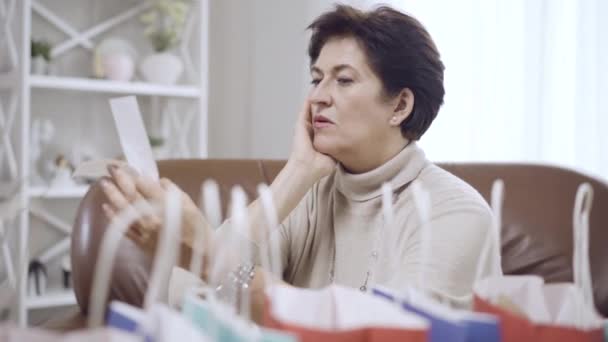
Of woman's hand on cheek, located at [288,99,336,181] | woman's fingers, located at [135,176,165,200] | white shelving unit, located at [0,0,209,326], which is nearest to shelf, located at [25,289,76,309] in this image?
white shelving unit, located at [0,0,209,326]

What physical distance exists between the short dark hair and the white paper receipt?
615 millimetres

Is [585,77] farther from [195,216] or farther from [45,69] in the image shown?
[45,69]

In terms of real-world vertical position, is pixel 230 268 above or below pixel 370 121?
below

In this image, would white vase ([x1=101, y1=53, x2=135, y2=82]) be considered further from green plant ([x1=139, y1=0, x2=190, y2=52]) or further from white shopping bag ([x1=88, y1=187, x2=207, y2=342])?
white shopping bag ([x1=88, y1=187, x2=207, y2=342])

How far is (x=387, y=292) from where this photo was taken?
66cm

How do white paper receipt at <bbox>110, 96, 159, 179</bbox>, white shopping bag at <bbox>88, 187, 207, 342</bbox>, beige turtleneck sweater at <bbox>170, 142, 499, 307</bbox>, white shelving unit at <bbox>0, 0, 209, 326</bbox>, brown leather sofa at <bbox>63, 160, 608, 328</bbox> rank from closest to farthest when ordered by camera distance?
white shopping bag at <bbox>88, 187, 207, 342</bbox>
white paper receipt at <bbox>110, 96, 159, 179</bbox>
beige turtleneck sweater at <bbox>170, 142, 499, 307</bbox>
brown leather sofa at <bbox>63, 160, 608, 328</bbox>
white shelving unit at <bbox>0, 0, 209, 326</bbox>

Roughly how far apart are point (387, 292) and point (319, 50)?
966mm

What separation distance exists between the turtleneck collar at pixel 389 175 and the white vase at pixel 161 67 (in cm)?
138

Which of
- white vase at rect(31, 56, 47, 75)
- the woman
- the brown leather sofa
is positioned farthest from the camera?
white vase at rect(31, 56, 47, 75)

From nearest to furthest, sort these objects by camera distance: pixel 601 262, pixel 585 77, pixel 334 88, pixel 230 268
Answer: pixel 230 268, pixel 334 88, pixel 601 262, pixel 585 77

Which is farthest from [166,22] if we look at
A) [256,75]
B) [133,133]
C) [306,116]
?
[133,133]

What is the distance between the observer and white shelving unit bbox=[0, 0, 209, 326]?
225cm

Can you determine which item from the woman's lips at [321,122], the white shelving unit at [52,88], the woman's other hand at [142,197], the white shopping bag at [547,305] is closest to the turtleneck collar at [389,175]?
the woman's lips at [321,122]

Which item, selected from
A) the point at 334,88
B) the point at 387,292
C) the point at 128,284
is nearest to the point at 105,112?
the point at 128,284
